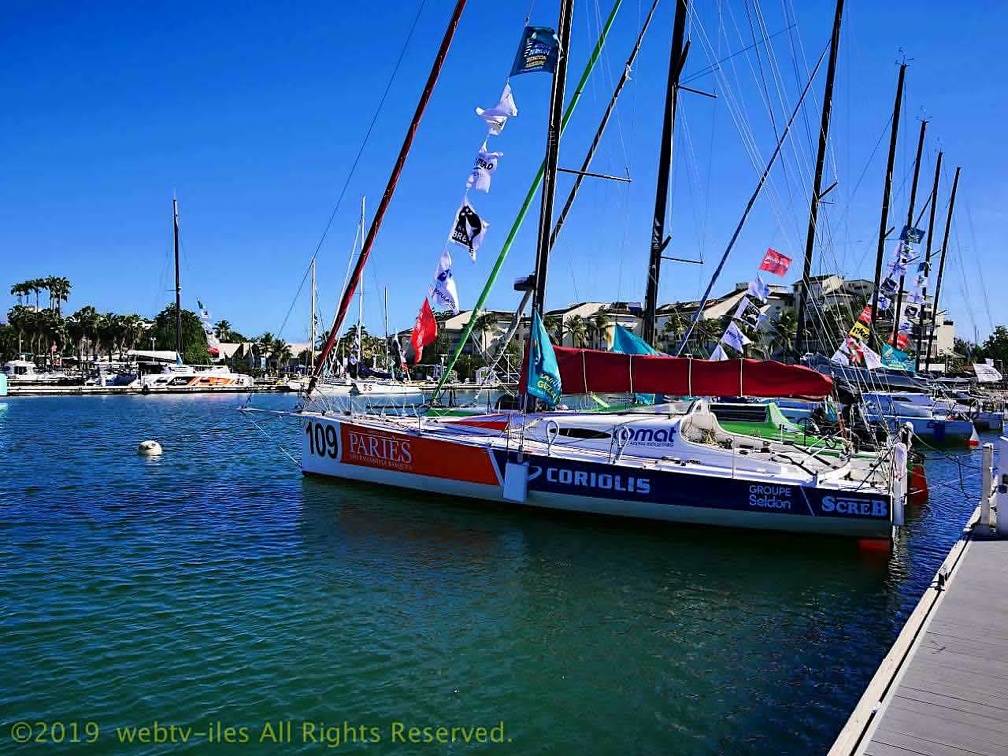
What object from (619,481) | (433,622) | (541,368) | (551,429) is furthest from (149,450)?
(433,622)

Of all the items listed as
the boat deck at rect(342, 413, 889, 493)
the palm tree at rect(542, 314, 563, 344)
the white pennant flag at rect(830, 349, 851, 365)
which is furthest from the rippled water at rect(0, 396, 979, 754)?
the palm tree at rect(542, 314, 563, 344)

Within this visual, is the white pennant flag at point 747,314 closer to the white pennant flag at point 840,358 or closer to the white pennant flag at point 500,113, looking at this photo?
the white pennant flag at point 840,358

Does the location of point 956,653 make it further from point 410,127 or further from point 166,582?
point 410,127

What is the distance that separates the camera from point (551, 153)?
58.7ft

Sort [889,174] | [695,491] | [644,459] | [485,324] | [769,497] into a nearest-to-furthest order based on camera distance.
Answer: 1. [769,497]
2. [695,491]
3. [644,459]
4. [889,174]
5. [485,324]

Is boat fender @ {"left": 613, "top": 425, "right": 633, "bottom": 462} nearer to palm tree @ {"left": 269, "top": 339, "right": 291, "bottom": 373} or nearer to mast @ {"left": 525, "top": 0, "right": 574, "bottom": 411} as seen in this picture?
mast @ {"left": 525, "top": 0, "right": 574, "bottom": 411}

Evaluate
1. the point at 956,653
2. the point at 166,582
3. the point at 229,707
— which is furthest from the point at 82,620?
the point at 956,653

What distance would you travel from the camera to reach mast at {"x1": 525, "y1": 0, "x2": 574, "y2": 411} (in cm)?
1761

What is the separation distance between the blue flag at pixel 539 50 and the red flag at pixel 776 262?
10818 mm

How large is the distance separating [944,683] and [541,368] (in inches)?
452

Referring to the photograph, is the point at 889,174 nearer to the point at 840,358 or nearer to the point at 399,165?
the point at 840,358

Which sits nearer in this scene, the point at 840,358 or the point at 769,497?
the point at 769,497

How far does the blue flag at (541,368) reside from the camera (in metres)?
17.3

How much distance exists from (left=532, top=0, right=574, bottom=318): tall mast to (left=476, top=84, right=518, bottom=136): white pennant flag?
1.16 m
